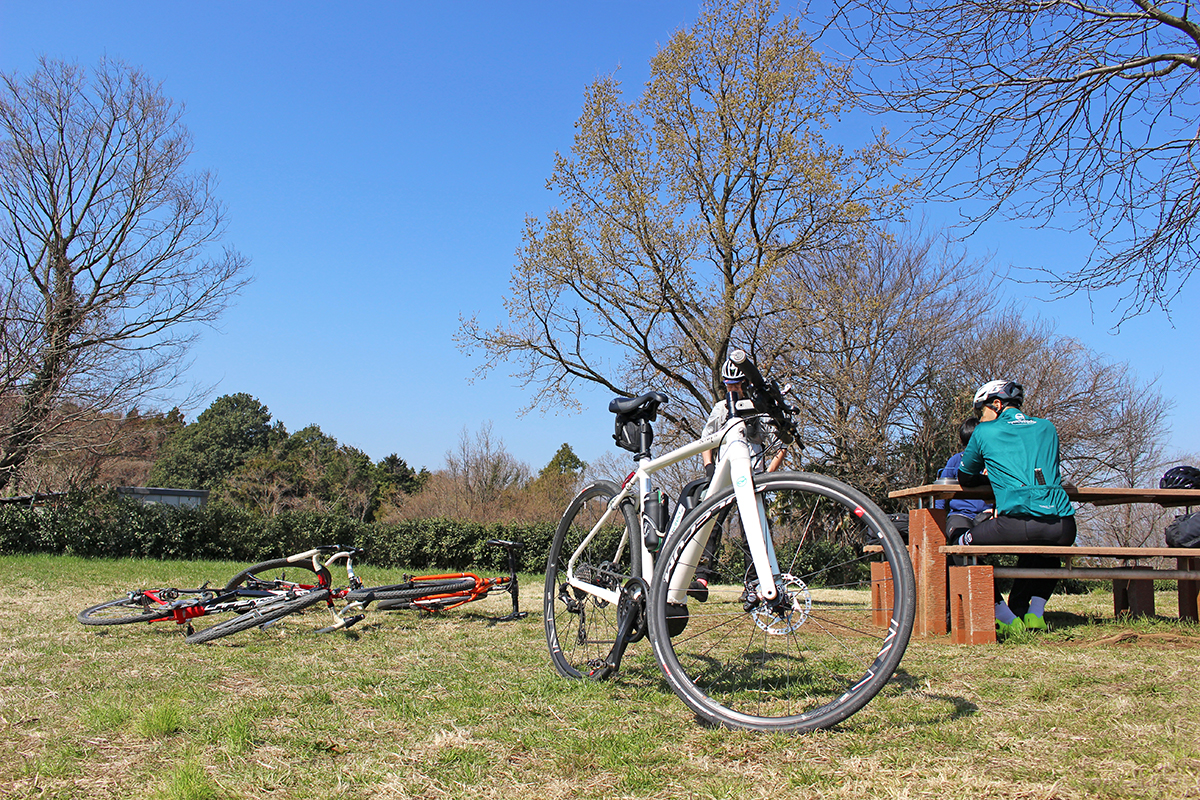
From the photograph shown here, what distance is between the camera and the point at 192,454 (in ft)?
200

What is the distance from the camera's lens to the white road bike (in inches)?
107

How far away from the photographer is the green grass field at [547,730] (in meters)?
2.25

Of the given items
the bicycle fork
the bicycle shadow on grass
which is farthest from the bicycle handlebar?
the bicycle shadow on grass

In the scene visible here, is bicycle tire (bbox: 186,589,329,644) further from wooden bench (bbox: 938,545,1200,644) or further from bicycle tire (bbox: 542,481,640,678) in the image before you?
wooden bench (bbox: 938,545,1200,644)

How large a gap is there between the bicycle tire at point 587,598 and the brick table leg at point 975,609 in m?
2.20

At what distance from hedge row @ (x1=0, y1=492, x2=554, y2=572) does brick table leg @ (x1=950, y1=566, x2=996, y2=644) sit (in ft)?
42.7

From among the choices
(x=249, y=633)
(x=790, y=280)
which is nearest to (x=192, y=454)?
(x=790, y=280)

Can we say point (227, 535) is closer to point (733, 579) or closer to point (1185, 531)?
point (733, 579)

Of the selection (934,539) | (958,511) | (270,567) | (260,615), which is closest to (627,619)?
(934,539)

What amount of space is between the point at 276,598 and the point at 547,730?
11.6 feet

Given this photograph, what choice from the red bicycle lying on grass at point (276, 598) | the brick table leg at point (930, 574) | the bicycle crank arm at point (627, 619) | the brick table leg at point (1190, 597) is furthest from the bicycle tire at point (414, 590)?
the brick table leg at point (1190, 597)

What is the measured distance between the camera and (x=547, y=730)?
9.32 ft

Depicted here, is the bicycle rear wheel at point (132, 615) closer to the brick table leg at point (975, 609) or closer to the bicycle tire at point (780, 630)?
the bicycle tire at point (780, 630)

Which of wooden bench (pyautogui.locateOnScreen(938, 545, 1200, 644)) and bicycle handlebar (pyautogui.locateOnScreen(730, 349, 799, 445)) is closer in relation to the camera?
bicycle handlebar (pyautogui.locateOnScreen(730, 349, 799, 445))
